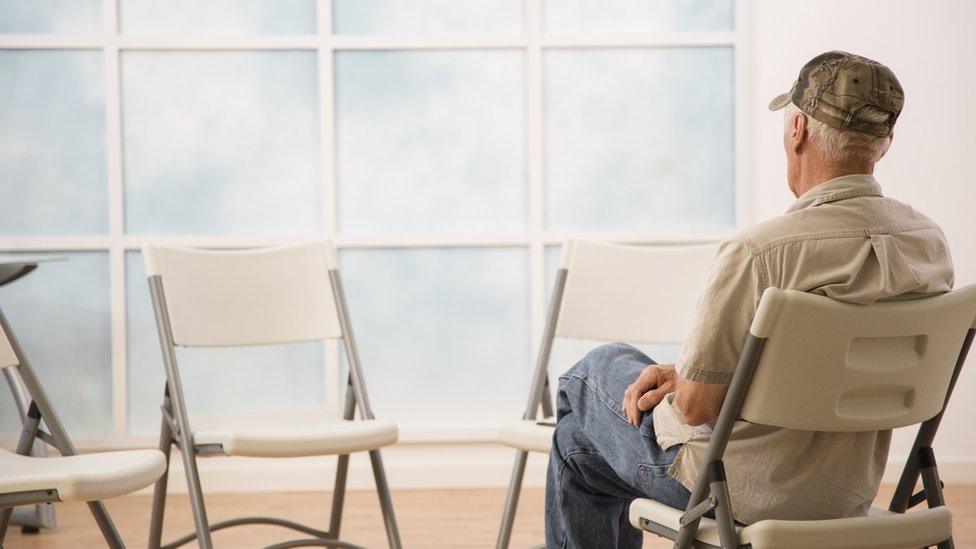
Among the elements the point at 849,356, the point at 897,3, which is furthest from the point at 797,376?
the point at 897,3

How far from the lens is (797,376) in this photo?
1.39 metres

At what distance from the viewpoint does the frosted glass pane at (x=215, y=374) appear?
11.8 ft

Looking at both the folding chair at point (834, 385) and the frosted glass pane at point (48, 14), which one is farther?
the frosted glass pane at point (48, 14)

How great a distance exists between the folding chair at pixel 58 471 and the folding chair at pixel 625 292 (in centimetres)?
113

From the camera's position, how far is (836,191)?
151 centimetres

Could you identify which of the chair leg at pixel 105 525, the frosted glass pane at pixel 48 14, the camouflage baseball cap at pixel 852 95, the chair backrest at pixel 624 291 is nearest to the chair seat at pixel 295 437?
the chair leg at pixel 105 525

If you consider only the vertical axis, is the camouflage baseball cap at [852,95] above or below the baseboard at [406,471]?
Answer: above

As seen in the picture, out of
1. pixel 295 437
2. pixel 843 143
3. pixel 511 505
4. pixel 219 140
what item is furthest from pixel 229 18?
pixel 843 143

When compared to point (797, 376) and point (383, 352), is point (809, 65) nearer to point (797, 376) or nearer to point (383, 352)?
point (797, 376)

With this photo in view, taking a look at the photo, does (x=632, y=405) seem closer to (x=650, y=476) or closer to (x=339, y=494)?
(x=650, y=476)

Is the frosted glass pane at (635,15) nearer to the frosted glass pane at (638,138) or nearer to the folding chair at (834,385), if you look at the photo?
the frosted glass pane at (638,138)

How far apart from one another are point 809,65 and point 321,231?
2391mm

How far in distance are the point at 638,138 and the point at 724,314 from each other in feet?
7.56

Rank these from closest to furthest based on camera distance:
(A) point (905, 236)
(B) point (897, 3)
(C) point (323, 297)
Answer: (A) point (905, 236), (C) point (323, 297), (B) point (897, 3)
